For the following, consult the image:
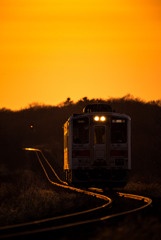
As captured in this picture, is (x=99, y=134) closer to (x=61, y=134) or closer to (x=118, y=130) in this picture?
(x=118, y=130)

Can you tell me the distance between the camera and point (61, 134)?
12456cm

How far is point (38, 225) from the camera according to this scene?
9.65 metres

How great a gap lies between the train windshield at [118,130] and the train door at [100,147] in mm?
407

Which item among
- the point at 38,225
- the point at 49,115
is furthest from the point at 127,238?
the point at 49,115

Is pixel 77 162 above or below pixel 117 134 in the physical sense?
below

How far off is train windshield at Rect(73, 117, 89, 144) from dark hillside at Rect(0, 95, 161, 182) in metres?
6.77

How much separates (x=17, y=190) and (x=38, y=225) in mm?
11257

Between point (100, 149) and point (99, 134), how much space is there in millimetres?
726

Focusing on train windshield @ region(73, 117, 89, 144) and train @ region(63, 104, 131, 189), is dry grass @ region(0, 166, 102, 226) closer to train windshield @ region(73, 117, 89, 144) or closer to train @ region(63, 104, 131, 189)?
train @ region(63, 104, 131, 189)

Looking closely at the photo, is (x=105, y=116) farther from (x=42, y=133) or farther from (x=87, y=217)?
(x=42, y=133)

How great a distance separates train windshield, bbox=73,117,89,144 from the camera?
19172 mm

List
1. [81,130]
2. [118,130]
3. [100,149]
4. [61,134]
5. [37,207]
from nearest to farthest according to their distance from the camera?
[37,207], [100,149], [118,130], [81,130], [61,134]

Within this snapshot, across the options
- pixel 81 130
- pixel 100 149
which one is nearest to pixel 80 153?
pixel 100 149

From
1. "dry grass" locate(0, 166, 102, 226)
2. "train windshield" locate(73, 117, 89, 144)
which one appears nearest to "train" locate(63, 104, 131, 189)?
"train windshield" locate(73, 117, 89, 144)
